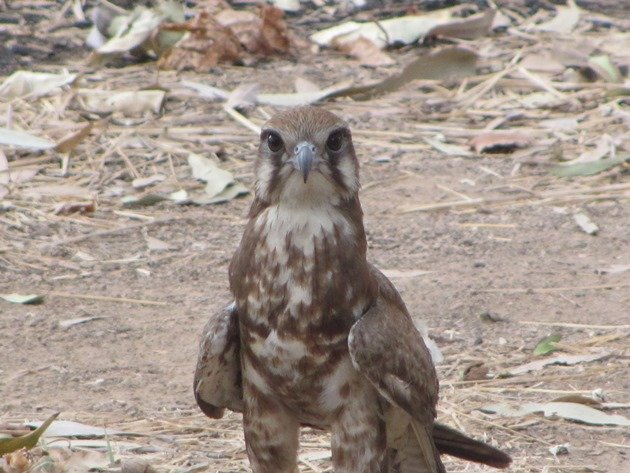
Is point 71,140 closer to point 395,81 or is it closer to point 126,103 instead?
point 126,103

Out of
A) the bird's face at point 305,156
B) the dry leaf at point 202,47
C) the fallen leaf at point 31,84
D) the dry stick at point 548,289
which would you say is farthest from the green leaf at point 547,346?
the dry leaf at point 202,47

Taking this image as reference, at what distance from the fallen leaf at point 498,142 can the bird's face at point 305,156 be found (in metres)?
4.10

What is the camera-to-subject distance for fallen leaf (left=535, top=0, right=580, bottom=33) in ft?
35.7

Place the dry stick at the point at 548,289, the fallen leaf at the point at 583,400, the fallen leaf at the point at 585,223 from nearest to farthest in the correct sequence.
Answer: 1. the fallen leaf at the point at 583,400
2. the dry stick at the point at 548,289
3. the fallen leaf at the point at 585,223

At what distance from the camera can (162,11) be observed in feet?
33.9

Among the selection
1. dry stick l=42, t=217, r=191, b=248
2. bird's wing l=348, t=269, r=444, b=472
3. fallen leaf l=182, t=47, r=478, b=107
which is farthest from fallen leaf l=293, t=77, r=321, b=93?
bird's wing l=348, t=269, r=444, b=472

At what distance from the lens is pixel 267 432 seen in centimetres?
475

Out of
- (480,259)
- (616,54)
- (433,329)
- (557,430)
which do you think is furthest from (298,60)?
(557,430)

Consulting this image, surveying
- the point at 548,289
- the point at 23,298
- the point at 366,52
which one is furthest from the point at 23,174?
the point at 366,52

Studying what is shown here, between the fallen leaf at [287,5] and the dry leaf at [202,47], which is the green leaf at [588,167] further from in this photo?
the fallen leaf at [287,5]

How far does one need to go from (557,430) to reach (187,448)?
154 centimetres

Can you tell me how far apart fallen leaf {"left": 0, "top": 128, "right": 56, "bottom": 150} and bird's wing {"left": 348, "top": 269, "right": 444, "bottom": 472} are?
387cm

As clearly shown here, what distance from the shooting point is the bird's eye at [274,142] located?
465cm

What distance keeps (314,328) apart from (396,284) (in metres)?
2.37
